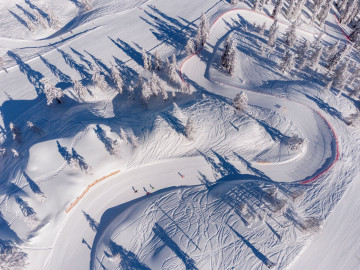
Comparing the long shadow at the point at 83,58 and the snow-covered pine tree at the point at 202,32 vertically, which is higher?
Answer: the snow-covered pine tree at the point at 202,32

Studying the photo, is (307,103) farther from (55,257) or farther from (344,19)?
(55,257)

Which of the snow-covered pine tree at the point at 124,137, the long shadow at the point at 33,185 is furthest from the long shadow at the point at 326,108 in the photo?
the long shadow at the point at 33,185

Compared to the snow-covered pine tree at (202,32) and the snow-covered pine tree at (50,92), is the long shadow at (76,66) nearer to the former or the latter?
the snow-covered pine tree at (50,92)

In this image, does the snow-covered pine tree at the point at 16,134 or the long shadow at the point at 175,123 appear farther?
the long shadow at the point at 175,123

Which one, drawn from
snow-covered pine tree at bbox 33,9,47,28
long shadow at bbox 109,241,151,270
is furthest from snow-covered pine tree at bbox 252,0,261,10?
long shadow at bbox 109,241,151,270

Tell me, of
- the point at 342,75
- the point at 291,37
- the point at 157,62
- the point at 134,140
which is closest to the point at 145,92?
A: the point at 157,62

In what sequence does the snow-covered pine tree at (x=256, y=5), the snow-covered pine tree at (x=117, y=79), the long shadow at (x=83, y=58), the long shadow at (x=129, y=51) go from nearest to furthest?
the snow-covered pine tree at (x=117, y=79)
the long shadow at (x=83, y=58)
the long shadow at (x=129, y=51)
the snow-covered pine tree at (x=256, y=5)

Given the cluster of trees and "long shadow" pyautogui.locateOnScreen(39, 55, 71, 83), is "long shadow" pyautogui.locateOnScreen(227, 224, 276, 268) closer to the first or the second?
"long shadow" pyautogui.locateOnScreen(39, 55, 71, 83)
